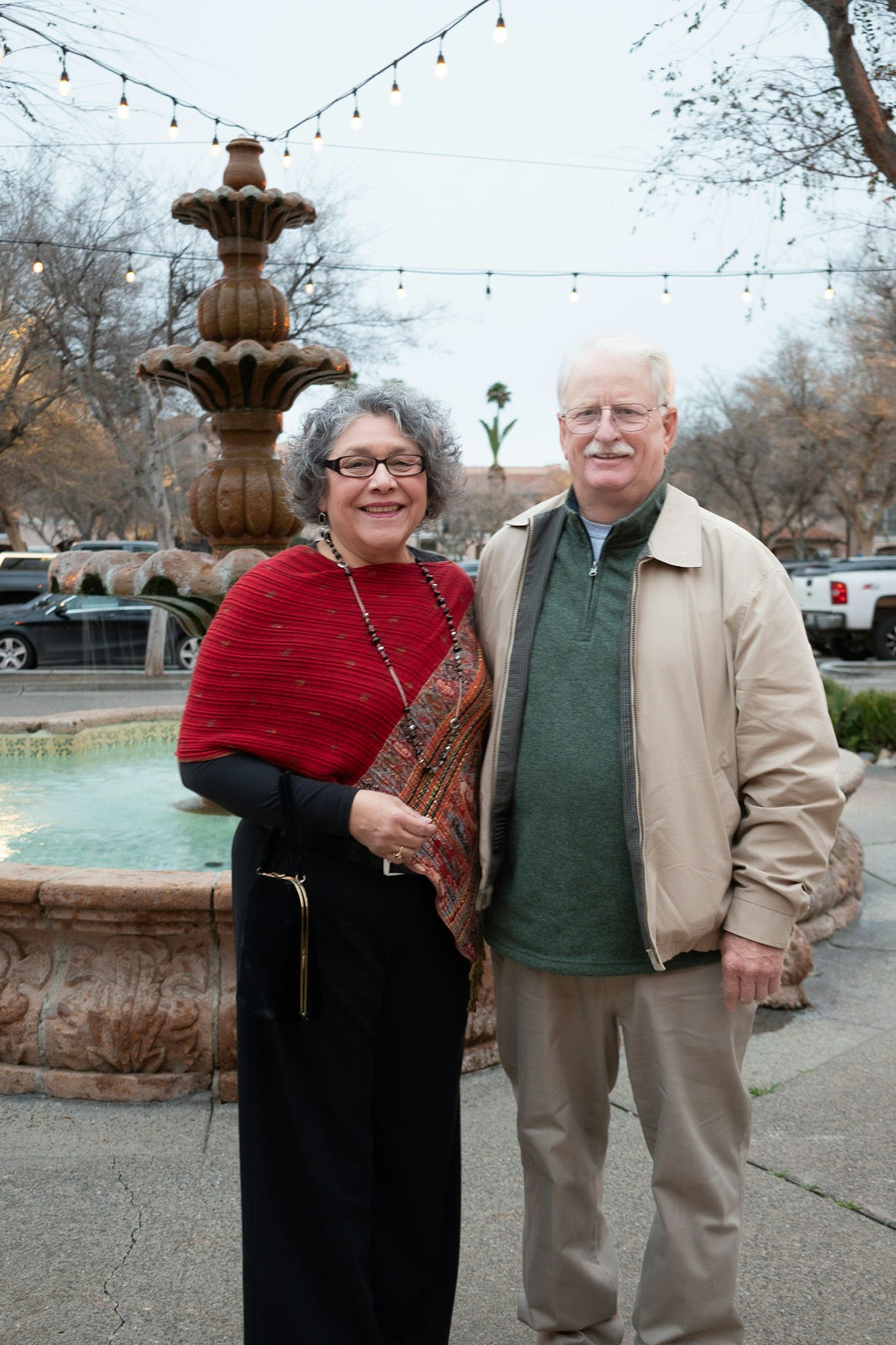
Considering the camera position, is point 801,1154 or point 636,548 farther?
point 801,1154

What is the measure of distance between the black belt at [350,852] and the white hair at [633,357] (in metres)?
0.97

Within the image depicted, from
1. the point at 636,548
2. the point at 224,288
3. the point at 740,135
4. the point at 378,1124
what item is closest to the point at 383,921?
the point at 378,1124

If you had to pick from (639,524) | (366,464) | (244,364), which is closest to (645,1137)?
(639,524)

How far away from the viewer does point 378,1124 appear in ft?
7.44

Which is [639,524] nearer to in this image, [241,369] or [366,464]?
[366,464]

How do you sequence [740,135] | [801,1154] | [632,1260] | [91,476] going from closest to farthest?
[632,1260], [801,1154], [740,135], [91,476]

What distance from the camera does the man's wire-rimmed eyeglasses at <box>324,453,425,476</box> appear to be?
7.27 feet

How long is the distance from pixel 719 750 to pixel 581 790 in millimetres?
273

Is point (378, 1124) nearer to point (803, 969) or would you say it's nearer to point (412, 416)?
point (412, 416)

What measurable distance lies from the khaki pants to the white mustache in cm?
101

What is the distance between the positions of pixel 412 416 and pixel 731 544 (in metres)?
0.68

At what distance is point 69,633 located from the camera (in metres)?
18.0

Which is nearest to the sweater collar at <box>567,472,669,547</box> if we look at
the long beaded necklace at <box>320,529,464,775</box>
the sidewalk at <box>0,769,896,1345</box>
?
the long beaded necklace at <box>320,529,464,775</box>

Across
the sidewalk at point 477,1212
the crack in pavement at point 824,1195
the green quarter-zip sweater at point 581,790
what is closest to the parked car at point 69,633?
the sidewalk at point 477,1212
